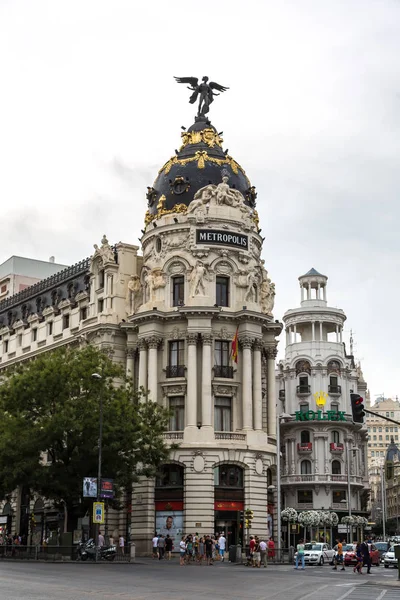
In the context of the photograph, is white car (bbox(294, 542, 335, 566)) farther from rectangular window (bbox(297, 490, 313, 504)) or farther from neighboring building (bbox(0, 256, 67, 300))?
neighboring building (bbox(0, 256, 67, 300))

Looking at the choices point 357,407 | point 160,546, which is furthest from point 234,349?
point 357,407

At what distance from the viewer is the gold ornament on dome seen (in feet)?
A: 246

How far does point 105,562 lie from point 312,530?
58.9 m

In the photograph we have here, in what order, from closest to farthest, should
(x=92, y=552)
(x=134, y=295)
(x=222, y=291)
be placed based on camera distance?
(x=92, y=552)
(x=222, y=291)
(x=134, y=295)

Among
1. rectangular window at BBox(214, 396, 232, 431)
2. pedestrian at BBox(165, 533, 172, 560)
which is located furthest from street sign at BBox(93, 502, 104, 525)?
rectangular window at BBox(214, 396, 232, 431)

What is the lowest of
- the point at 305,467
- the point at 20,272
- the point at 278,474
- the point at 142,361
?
the point at 278,474

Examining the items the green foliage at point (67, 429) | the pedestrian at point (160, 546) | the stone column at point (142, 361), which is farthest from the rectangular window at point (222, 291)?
the pedestrian at point (160, 546)

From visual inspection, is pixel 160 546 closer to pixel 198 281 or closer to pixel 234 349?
pixel 234 349

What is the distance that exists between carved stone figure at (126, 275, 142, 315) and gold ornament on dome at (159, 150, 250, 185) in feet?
32.7

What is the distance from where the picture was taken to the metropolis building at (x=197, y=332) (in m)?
66.7

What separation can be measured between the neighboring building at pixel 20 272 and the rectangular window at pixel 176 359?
44786mm

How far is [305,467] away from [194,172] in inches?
1824

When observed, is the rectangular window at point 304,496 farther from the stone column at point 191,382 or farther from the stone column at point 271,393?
the stone column at point 191,382

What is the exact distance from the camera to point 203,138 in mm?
77625
